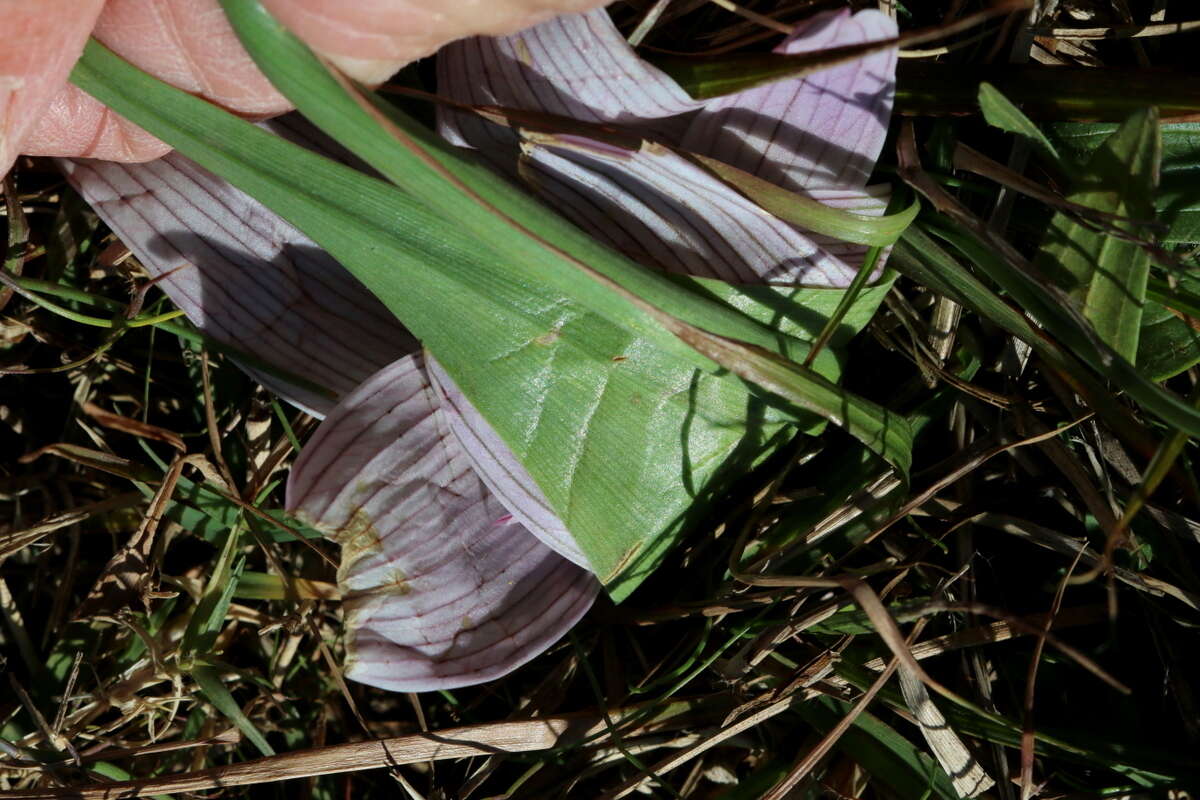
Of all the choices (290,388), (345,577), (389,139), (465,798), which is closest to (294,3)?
(389,139)

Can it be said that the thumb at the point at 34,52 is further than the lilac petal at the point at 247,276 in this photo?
No

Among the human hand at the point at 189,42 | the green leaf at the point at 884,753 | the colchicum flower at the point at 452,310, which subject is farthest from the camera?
the green leaf at the point at 884,753

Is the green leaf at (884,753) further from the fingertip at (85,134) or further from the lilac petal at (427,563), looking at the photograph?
the fingertip at (85,134)

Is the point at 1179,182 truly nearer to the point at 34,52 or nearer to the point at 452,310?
the point at 452,310

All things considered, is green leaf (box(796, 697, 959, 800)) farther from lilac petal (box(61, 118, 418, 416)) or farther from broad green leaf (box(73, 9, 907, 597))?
lilac petal (box(61, 118, 418, 416))

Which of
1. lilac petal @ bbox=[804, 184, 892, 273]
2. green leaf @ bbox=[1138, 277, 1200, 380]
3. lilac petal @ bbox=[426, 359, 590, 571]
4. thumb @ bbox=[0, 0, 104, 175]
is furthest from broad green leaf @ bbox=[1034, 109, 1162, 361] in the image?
thumb @ bbox=[0, 0, 104, 175]

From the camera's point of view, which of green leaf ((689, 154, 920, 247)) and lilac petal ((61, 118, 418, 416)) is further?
lilac petal ((61, 118, 418, 416))

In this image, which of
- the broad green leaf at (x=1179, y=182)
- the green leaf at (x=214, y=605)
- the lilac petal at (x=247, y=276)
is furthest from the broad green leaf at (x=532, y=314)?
the green leaf at (x=214, y=605)

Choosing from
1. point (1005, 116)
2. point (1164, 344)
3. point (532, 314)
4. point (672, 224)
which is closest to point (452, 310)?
point (532, 314)
